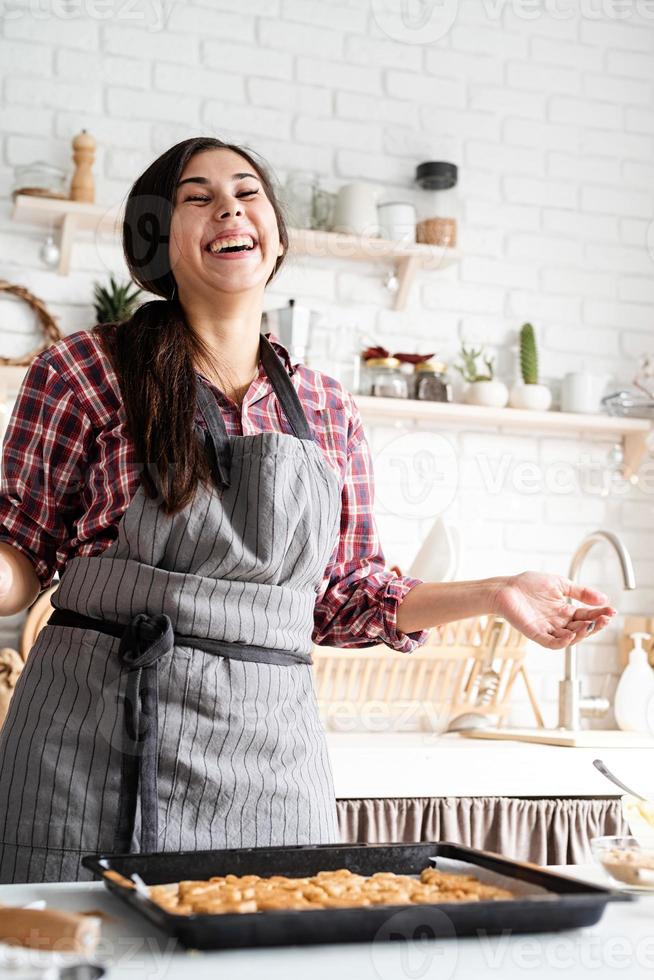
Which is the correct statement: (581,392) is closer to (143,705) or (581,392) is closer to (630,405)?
(630,405)

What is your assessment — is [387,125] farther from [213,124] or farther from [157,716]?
[157,716]

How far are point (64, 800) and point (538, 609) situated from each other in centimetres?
55

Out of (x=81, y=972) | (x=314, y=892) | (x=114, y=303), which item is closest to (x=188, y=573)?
(x=314, y=892)

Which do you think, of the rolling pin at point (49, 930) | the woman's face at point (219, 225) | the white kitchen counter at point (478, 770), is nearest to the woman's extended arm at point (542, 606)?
the woman's face at point (219, 225)

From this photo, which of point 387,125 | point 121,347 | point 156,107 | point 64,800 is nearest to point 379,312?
point 387,125

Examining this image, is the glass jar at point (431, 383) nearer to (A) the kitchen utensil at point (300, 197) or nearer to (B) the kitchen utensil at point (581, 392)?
(B) the kitchen utensil at point (581, 392)

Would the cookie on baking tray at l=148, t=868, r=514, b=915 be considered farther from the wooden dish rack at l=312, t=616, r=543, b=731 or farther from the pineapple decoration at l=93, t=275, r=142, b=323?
the pineapple decoration at l=93, t=275, r=142, b=323

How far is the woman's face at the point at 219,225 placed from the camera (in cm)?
145

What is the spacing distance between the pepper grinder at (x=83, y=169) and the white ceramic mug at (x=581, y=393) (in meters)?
1.31

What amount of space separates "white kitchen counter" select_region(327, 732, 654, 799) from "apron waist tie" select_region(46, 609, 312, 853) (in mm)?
969

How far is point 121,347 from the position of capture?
1.41 m

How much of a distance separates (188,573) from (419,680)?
144cm

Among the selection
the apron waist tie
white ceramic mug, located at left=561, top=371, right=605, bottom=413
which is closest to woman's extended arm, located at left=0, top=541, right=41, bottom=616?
the apron waist tie

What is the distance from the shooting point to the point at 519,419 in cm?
289
